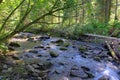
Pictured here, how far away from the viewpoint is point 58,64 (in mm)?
10695

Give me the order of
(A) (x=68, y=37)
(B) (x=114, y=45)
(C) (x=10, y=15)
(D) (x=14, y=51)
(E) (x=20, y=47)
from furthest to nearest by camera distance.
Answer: (A) (x=68, y=37) < (B) (x=114, y=45) < (E) (x=20, y=47) < (D) (x=14, y=51) < (C) (x=10, y=15)

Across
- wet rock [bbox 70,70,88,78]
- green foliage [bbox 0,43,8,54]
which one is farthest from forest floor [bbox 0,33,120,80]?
green foliage [bbox 0,43,8,54]

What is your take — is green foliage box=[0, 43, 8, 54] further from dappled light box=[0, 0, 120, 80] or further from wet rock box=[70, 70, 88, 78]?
wet rock box=[70, 70, 88, 78]

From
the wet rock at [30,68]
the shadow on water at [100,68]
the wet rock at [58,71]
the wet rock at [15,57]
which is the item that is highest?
the wet rock at [15,57]

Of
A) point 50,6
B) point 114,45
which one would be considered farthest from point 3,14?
point 114,45

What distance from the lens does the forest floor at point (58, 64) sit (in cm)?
918

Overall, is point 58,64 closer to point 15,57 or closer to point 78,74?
point 78,74

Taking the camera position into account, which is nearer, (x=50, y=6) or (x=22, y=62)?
(x=50, y=6)

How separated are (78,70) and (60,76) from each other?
1096mm

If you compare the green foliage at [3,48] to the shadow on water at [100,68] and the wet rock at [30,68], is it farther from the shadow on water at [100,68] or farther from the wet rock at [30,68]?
the shadow on water at [100,68]

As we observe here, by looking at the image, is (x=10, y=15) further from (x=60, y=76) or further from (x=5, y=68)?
(x=60, y=76)

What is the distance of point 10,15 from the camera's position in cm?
991

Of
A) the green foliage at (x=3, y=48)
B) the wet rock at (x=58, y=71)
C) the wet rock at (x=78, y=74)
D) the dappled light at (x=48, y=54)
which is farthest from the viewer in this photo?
the green foliage at (x=3, y=48)

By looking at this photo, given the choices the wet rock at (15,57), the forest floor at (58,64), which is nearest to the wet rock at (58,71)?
the forest floor at (58,64)
